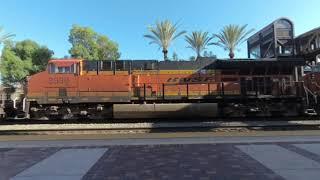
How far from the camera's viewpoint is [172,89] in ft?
69.2

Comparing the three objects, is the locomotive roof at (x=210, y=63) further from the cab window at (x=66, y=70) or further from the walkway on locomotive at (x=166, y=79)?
the cab window at (x=66, y=70)

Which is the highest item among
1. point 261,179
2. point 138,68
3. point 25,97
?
point 138,68

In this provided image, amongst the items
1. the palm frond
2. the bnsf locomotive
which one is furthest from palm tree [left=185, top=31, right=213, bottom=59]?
the bnsf locomotive

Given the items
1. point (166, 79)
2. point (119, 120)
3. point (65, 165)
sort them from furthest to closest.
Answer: point (166, 79) < point (119, 120) < point (65, 165)

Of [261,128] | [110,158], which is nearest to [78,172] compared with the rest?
[110,158]

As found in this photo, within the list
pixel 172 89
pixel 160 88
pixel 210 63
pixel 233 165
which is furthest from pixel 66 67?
pixel 233 165

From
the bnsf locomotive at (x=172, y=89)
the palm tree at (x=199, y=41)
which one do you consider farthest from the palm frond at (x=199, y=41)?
the bnsf locomotive at (x=172, y=89)

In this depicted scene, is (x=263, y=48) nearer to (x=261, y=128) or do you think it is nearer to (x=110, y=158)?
(x=261, y=128)

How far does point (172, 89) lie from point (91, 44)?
45563 millimetres

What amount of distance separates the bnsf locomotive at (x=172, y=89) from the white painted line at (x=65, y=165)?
11.1 metres

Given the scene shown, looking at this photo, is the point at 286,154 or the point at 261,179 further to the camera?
the point at 286,154

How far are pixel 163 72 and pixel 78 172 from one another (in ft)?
47.7

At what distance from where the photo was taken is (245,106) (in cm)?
2069

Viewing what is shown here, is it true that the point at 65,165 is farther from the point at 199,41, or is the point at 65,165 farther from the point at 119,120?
the point at 199,41
